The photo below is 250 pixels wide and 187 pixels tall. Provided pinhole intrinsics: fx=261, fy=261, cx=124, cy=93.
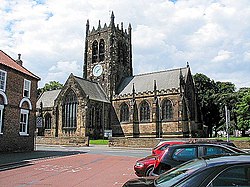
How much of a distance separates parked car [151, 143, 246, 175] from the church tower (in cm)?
4478

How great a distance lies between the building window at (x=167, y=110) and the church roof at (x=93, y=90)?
38.5ft

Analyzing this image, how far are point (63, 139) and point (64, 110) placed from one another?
11.8 meters

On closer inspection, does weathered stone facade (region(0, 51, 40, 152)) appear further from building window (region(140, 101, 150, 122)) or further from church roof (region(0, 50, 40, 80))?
building window (region(140, 101, 150, 122))

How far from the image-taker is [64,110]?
5028 centimetres

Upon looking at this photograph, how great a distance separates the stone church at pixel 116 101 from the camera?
149ft

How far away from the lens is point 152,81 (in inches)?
1998

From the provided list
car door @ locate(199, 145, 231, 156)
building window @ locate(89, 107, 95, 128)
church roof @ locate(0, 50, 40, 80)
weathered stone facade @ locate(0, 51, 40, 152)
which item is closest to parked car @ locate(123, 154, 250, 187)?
car door @ locate(199, 145, 231, 156)

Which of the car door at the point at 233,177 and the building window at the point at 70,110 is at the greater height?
the building window at the point at 70,110

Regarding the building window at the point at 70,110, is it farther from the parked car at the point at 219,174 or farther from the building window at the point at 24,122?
the parked car at the point at 219,174

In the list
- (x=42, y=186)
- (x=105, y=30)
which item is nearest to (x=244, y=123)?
(x=105, y=30)

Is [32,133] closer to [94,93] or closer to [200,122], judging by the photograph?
[94,93]

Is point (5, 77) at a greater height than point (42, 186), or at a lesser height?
greater

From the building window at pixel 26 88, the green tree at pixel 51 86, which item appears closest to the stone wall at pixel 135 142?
the building window at pixel 26 88

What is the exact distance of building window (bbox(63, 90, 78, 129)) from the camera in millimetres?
48781
